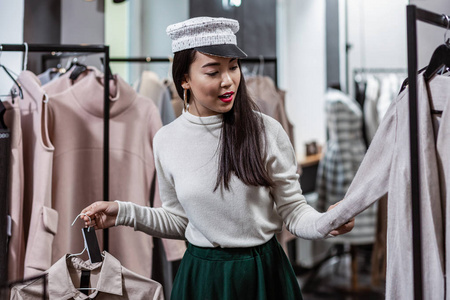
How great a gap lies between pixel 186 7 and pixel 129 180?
167 centimetres

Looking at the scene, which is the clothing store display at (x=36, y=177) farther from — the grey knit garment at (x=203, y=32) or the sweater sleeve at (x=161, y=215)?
the grey knit garment at (x=203, y=32)

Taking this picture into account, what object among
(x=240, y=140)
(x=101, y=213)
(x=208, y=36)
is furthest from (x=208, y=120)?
(x=101, y=213)

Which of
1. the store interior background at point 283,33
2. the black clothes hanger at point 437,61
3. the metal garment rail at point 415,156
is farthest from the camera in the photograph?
the store interior background at point 283,33

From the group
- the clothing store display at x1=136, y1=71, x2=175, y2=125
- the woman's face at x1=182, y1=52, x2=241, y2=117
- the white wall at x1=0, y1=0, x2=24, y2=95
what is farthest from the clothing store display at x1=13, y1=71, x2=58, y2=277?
the clothing store display at x1=136, y1=71, x2=175, y2=125

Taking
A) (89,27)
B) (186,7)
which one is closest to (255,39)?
(186,7)

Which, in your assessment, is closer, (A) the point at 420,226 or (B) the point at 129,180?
(A) the point at 420,226

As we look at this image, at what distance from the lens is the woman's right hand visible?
1311 mm

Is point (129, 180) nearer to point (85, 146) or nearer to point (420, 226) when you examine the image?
point (85, 146)

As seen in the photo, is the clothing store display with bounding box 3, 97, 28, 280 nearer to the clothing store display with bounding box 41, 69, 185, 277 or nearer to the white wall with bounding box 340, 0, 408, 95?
the clothing store display with bounding box 41, 69, 185, 277

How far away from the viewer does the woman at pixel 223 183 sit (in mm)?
1295

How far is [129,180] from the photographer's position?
1.89 m

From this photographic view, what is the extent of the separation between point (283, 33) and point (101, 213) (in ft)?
13.4

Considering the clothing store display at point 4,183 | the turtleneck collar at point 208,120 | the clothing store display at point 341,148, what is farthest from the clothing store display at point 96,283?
the clothing store display at point 341,148

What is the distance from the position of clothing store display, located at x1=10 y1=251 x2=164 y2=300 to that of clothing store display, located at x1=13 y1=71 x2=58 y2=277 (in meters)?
0.29
